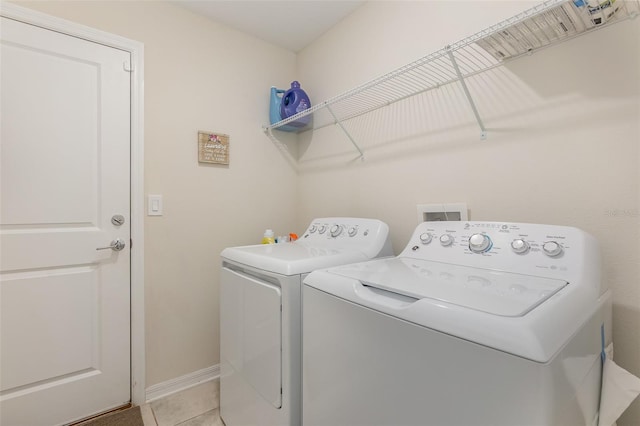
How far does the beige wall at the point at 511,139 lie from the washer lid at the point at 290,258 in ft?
1.62

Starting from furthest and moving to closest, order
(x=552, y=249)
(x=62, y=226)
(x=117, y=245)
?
1. (x=117, y=245)
2. (x=62, y=226)
3. (x=552, y=249)

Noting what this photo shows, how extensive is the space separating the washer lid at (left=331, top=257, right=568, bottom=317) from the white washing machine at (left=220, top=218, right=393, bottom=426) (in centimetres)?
25

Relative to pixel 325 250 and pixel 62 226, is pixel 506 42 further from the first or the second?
pixel 62 226

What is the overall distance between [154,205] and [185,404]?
123 cm

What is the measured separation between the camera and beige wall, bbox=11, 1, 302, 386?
183cm

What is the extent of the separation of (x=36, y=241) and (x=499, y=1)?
2482 millimetres

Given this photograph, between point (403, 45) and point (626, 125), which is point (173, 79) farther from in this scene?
point (626, 125)

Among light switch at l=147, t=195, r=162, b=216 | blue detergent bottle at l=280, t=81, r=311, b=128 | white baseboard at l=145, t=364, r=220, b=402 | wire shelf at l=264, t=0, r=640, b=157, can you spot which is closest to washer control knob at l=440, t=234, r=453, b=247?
wire shelf at l=264, t=0, r=640, b=157

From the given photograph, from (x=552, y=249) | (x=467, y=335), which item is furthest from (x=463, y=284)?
(x=552, y=249)

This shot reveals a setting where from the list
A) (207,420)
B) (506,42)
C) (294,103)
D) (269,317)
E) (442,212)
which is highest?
(294,103)

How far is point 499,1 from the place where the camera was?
1.27 m

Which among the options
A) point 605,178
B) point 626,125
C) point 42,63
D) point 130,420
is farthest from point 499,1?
point 130,420

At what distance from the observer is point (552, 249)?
93 cm

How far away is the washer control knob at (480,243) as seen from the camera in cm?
107
